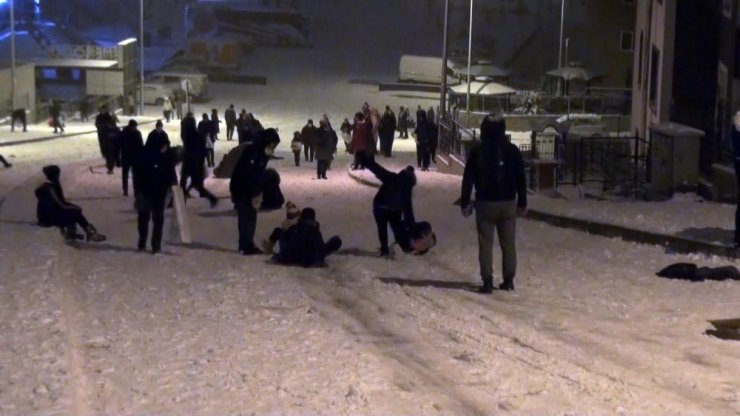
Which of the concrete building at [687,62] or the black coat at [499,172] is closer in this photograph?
the black coat at [499,172]

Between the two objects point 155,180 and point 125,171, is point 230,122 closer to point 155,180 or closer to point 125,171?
point 125,171

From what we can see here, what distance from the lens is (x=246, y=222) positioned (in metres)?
14.6

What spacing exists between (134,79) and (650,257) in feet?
164

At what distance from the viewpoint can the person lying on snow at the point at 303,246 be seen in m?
13.6

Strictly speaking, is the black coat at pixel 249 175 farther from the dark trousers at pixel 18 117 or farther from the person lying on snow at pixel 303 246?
the dark trousers at pixel 18 117

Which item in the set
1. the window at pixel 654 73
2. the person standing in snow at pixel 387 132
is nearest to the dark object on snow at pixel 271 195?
the window at pixel 654 73

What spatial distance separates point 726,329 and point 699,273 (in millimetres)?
2670

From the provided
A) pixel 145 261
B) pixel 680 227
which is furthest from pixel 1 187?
pixel 680 227

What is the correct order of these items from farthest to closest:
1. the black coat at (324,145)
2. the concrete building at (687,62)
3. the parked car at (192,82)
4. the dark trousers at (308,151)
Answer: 1. the parked car at (192,82)
2. the dark trousers at (308,151)
3. the concrete building at (687,62)
4. the black coat at (324,145)

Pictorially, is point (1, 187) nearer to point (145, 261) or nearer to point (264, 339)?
point (145, 261)

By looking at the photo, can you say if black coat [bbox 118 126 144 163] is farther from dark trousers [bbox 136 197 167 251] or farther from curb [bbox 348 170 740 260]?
curb [bbox 348 170 740 260]

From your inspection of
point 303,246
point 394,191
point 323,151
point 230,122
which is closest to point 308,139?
point 323,151

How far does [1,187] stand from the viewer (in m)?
26.1

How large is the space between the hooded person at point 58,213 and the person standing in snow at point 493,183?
238 inches
